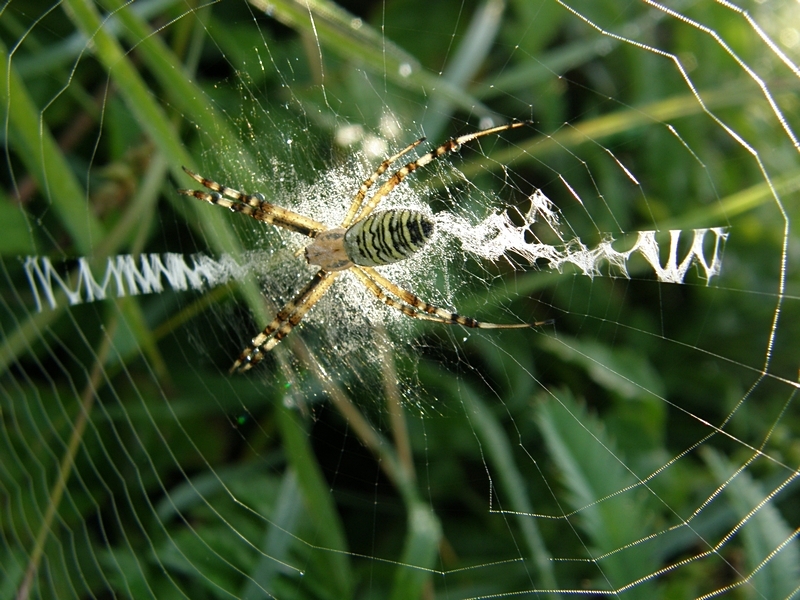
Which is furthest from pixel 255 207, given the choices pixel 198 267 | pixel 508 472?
pixel 508 472

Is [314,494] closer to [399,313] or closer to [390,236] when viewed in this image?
[399,313]

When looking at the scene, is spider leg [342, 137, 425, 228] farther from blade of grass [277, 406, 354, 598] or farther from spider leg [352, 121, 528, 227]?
blade of grass [277, 406, 354, 598]

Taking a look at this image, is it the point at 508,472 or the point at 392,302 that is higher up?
the point at 392,302

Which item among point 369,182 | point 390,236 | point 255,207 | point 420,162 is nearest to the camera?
point 390,236

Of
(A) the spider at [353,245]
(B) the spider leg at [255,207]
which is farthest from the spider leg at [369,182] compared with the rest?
(B) the spider leg at [255,207]

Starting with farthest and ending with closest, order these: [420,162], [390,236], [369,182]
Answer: [369,182] < [420,162] < [390,236]

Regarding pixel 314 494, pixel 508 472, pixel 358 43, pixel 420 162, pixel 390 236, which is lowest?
pixel 508 472

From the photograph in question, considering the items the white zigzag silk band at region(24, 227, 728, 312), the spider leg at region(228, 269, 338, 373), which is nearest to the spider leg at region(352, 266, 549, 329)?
the spider leg at region(228, 269, 338, 373)

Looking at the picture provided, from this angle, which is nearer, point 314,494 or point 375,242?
point 375,242
